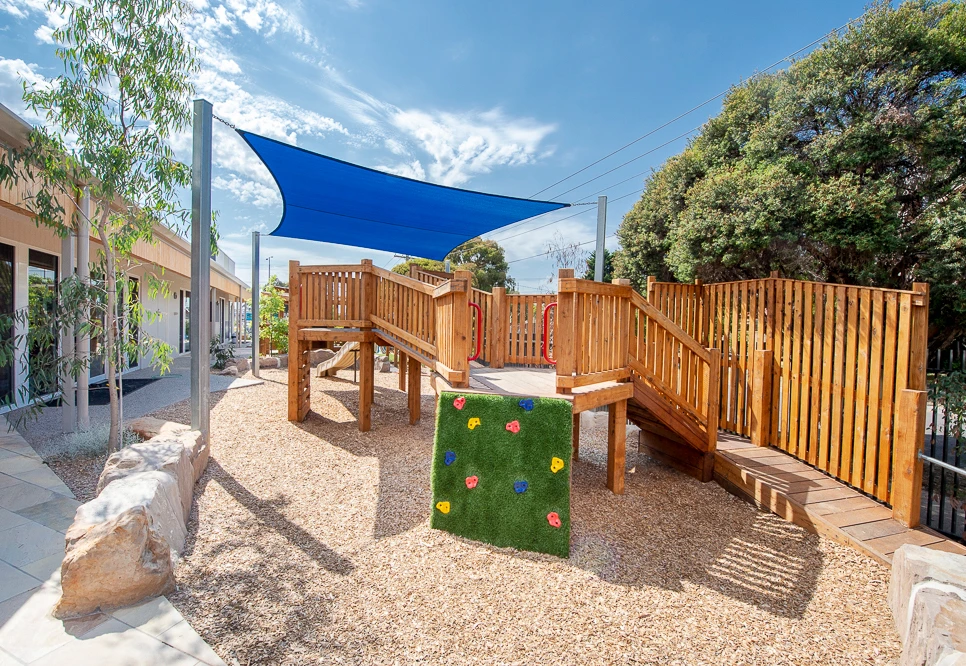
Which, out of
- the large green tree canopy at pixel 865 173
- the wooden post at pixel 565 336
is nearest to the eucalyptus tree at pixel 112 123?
the wooden post at pixel 565 336

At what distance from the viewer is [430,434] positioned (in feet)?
19.4

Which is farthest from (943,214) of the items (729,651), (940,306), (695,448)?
(729,651)

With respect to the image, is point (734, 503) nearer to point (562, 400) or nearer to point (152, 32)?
point (562, 400)

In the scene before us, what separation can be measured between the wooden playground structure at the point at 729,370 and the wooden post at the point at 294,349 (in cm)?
3

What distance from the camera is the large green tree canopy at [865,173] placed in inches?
254

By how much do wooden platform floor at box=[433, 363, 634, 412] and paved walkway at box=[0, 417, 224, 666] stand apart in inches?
81.5

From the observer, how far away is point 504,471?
320 centimetres

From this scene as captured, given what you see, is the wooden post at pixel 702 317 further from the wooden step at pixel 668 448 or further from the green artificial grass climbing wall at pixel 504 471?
the green artificial grass climbing wall at pixel 504 471

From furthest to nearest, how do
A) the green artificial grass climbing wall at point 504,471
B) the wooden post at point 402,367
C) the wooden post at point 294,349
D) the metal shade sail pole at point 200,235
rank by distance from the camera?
the wooden post at point 402,367 < the wooden post at point 294,349 < the metal shade sail pole at point 200,235 < the green artificial grass climbing wall at point 504,471

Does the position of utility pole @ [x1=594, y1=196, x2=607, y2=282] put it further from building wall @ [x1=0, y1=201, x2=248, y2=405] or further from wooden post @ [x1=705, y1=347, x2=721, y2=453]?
building wall @ [x1=0, y1=201, x2=248, y2=405]

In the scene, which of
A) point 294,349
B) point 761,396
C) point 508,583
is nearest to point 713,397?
point 761,396

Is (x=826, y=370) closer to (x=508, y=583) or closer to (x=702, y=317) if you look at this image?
(x=702, y=317)

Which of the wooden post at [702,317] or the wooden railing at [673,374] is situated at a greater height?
the wooden post at [702,317]

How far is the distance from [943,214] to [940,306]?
130cm
